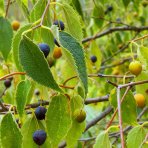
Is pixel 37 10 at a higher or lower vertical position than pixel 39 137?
higher

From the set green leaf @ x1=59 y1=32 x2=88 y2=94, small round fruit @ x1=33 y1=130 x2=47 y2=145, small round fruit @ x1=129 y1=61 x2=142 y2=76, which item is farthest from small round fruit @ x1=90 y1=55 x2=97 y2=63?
green leaf @ x1=59 y1=32 x2=88 y2=94

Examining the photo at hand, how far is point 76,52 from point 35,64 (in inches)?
3.9

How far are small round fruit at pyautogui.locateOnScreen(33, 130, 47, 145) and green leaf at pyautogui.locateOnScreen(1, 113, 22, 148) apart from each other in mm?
57

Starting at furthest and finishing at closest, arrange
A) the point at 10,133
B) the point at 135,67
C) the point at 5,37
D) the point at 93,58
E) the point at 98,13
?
the point at 98,13, the point at 93,58, the point at 5,37, the point at 135,67, the point at 10,133

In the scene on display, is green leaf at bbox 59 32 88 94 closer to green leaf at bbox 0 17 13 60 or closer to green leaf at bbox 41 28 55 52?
green leaf at bbox 41 28 55 52

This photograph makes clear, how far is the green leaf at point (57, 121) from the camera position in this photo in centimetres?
123

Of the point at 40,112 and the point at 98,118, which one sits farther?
the point at 98,118

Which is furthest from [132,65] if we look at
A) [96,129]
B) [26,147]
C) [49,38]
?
[96,129]

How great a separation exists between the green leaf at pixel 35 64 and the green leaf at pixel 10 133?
0.21m

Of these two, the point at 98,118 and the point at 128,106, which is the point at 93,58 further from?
the point at 128,106

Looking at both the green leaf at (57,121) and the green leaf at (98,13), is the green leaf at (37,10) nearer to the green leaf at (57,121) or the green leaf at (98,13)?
the green leaf at (57,121)

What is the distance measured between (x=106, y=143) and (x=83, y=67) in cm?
28

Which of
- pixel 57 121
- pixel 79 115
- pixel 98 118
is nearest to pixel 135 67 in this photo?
pixel 79 115

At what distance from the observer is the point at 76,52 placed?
103cm
